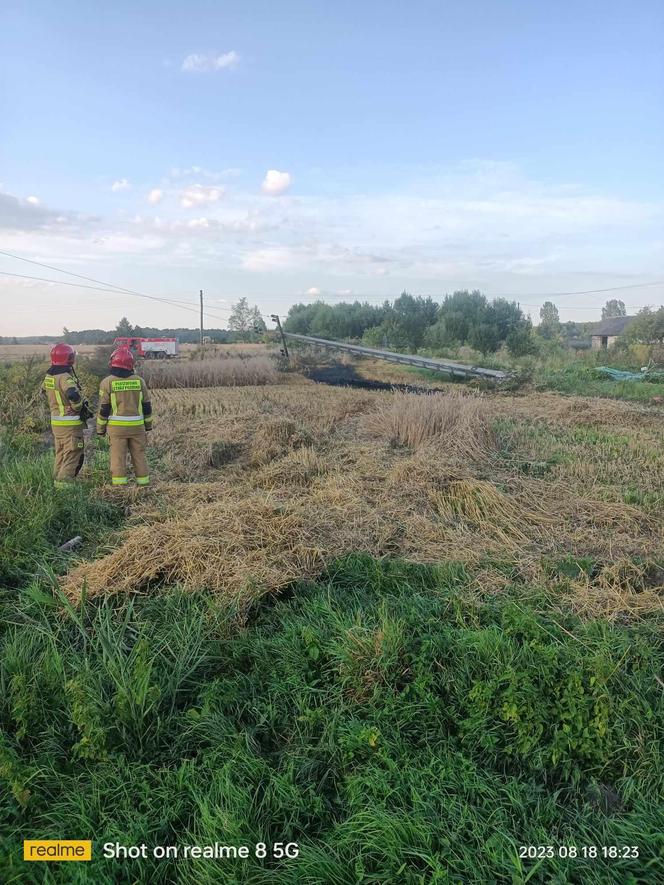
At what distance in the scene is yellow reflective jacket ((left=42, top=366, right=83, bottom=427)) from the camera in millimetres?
6645

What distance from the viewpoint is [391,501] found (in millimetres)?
5684

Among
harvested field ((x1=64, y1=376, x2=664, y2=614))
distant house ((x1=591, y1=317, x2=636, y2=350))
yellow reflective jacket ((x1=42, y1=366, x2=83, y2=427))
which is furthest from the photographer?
distant house ((x1=591, y1=317, x2=636, y2=350))

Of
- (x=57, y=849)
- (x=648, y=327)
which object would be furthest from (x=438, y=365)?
(x=648, y=327)

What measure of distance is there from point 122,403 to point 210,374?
48.6ft

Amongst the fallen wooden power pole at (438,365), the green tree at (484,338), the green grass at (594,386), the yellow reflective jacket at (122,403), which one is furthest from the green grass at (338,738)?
the green tree at (484,338)

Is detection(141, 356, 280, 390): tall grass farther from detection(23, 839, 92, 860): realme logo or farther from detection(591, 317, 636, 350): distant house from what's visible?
detection(591, 317, 636, 350): distant house

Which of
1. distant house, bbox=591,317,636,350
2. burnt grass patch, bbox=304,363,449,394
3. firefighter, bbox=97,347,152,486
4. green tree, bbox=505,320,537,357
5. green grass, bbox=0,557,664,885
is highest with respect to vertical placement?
distant house, bbox=591,317,636,350

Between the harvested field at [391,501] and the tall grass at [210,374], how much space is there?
10.7 metres

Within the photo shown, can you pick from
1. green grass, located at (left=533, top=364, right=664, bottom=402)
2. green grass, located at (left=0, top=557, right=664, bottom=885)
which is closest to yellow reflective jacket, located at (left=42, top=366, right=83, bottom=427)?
green grass, located at (left=0, top=557, right=664, bottom=885)

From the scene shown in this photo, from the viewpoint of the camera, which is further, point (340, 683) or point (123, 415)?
point (123, 415)

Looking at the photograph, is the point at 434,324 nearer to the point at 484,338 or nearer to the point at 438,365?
the point at 484,338

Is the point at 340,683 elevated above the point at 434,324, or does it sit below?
below

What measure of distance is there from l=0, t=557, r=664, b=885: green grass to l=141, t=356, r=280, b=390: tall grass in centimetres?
1748

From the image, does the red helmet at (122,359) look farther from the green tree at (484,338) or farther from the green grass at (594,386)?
the green tree at (484,338)
